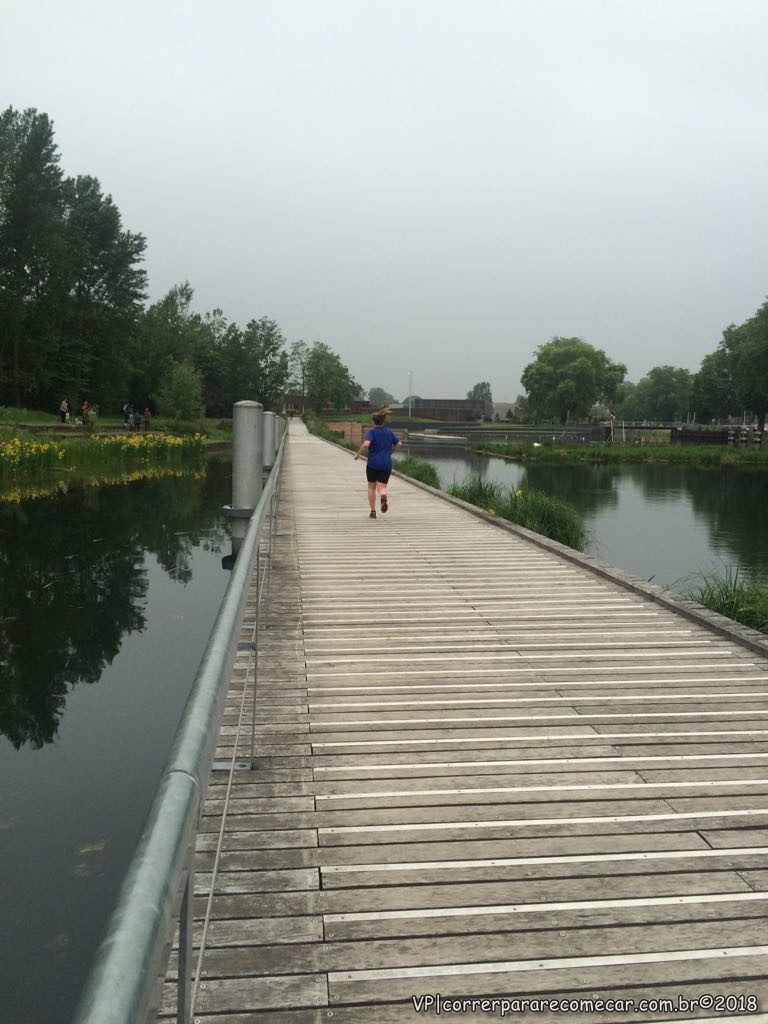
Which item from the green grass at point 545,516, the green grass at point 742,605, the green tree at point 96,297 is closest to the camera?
the green grass at point 742,605

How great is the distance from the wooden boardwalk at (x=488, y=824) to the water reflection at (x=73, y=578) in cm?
260

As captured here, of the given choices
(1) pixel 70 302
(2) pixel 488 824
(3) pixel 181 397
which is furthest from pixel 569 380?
(2) pixel 488 824

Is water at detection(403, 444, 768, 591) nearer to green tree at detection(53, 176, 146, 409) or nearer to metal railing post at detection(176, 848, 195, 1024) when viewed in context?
metal railing post at detection(176, 848, 195, 1024)

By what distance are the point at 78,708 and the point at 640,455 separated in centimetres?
5009

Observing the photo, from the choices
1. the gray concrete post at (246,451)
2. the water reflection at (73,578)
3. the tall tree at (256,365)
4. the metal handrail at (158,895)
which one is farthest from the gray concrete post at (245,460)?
the tall tree at (256,365)

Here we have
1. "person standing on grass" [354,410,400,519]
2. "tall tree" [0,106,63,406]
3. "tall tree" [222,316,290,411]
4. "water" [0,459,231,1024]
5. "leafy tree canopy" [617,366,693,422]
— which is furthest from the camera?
"leafy tree canopy" [617,366,693,422]

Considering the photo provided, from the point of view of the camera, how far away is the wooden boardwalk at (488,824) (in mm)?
2293

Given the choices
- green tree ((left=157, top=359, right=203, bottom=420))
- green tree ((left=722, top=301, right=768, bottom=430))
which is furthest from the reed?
green tree ((left=157, top=359, right=203, bottom=420))

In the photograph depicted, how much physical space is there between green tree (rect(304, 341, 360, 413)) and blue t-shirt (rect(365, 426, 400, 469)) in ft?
295

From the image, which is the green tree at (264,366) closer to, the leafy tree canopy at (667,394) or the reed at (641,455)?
the reed at (641,455)

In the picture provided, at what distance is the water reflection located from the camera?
297 inches

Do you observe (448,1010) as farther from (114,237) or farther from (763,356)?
(763,356)

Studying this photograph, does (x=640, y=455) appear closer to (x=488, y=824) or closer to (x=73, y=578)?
(x=73, y=578)

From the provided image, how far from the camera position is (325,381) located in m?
102
